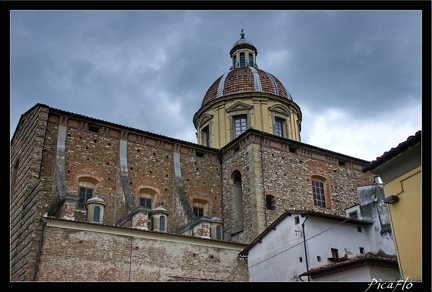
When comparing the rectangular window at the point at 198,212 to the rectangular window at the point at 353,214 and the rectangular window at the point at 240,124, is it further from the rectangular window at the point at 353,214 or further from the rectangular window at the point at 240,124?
the rectangular window at the point at 353,214

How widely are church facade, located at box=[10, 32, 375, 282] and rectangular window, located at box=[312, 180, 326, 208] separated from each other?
0.25ft

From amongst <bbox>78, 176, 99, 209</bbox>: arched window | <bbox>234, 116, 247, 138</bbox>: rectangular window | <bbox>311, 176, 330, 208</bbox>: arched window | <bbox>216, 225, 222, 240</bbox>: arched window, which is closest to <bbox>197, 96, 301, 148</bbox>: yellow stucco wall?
<bbox>234, 116, 247, 138</bbox>: rectangular window

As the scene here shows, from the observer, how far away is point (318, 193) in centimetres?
2361

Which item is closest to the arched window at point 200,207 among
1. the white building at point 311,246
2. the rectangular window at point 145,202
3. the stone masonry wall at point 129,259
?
the rectangular window at point 145,202

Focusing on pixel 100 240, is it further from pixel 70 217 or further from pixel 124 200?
pixel 124 200

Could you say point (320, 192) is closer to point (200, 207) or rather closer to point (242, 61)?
point (200, 207)

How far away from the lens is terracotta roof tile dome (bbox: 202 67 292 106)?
28.4 meters

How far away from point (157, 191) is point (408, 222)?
547 inches

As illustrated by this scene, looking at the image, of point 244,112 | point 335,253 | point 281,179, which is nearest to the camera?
point 335,253

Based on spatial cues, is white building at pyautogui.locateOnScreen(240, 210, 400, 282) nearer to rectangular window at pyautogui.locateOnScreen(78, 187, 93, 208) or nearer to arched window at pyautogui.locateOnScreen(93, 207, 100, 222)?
arched window at pyautogui.locateOnScreen(93, 207, 100, 222)

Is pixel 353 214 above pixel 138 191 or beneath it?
beneath

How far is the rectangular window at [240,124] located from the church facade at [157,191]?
66 millimetres

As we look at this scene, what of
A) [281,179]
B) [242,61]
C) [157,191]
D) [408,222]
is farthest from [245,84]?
[408,222]

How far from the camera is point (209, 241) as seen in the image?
61.2 feet
